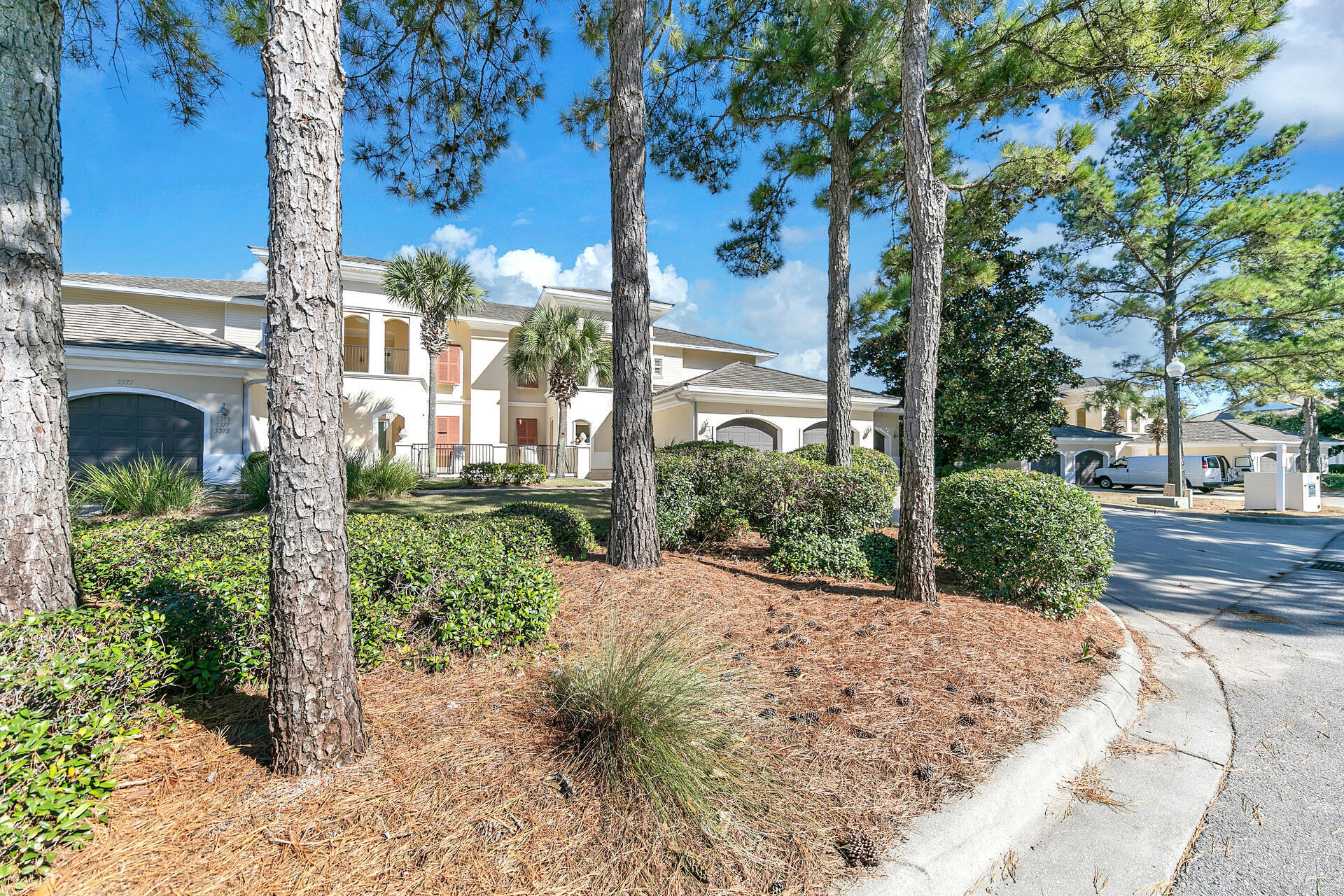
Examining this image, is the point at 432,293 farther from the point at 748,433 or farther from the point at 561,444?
the point at 748,433

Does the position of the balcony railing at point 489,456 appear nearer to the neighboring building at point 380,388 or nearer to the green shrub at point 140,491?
the neighboring building at point 380,388

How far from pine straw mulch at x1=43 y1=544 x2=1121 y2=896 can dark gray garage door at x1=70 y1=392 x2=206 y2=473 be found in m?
14.6

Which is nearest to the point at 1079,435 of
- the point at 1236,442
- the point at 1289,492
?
the point at 1289,492

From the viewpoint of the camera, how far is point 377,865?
6.27 ft

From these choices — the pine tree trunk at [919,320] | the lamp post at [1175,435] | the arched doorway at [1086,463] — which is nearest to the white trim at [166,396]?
the pine tree trunk at [919,320]

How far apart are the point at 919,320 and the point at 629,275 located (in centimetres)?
284

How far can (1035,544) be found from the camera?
5.14 meters

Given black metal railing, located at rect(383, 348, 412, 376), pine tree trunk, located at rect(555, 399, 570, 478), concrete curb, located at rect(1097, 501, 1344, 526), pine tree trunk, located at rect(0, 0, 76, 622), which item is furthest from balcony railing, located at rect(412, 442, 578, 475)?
pine tree trunk, located at rect(0, 0, 76, 622)

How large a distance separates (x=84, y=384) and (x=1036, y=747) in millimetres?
18294

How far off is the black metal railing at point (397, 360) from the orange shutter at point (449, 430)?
8.14ft

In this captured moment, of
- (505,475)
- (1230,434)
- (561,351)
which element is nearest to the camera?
(505,475)

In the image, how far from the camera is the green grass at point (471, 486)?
15922mm

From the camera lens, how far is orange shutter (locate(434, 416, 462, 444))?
23.2 m

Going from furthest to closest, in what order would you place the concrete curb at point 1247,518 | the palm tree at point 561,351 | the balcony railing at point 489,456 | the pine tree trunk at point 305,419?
the balcony railing at point 489,456
the palm tree at point 561,351
the concrete curb at point 1247,518
the pine tree trunk at point 305,419
